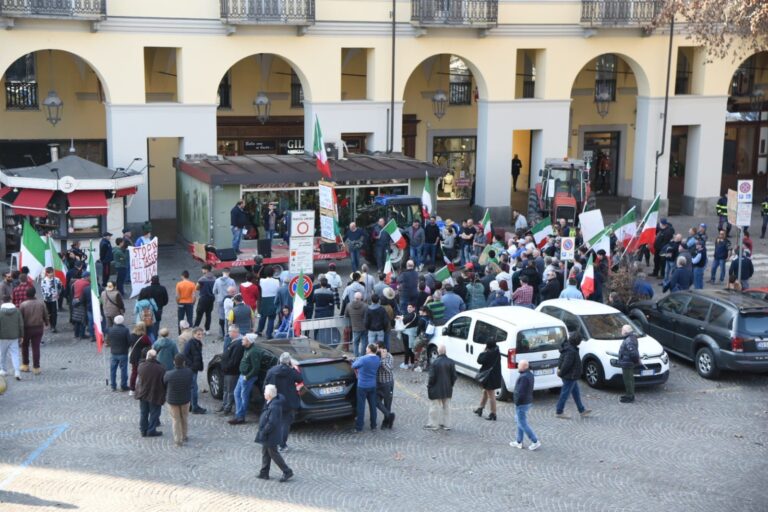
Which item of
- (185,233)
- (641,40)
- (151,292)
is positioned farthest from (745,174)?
(151,292)

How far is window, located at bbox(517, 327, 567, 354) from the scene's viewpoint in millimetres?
17969

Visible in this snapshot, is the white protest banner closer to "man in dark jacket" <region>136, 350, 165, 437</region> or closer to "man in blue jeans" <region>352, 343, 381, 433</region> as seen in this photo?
"man in dark jacket" <region>136, 350, 165, 437</region>

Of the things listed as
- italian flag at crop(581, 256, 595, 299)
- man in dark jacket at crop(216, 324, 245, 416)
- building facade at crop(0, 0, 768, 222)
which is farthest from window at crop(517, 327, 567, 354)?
building facade at crop(0, 0, 768, 222)

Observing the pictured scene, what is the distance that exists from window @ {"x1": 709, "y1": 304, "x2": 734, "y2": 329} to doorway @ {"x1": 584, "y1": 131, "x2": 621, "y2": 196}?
2331cm

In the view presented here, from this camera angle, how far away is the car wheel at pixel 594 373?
62.4 feet

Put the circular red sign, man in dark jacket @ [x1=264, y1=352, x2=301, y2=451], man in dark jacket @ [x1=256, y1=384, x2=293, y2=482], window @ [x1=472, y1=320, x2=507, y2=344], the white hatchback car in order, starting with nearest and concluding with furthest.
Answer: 1. man in dark jacket @ [x1=256, y1=384, x2=293, y2=482]
2. man in dark jacket @ [x1=264, y1=352, x2=301, y2=451]
3. window @ [x1=472, y1=320, x2=507, y2=344]
4. the white hatchback car
5. the circular red sign

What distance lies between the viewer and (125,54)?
31.1 meters

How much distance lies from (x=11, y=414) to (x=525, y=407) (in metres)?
8.05

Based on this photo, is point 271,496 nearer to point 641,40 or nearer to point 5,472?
point 5,472

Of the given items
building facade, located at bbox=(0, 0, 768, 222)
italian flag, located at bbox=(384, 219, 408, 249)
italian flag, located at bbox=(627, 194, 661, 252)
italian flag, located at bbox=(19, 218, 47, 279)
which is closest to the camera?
italian flag, located at bbox=(19, 218, 47, 279)

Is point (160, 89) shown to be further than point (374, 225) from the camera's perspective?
Yes

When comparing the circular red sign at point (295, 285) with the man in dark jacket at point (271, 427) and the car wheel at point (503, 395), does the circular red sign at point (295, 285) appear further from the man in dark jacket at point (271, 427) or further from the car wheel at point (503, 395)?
the man in dark jacket at point (271, 427)

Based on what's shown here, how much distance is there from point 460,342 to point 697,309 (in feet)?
15.8

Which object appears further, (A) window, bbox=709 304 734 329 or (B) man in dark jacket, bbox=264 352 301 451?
(A) window, bbox=709 304 734 329
